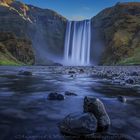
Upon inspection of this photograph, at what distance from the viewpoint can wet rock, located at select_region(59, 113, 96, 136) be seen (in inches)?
417

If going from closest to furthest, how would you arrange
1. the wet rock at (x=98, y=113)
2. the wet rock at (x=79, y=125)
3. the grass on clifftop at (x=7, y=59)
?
the wet rock at (x=79, y=125) → the wet rock at (x=98, y=113) → the grass on clifftop at (x=7, y=59)

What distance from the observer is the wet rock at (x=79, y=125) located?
10586 mm

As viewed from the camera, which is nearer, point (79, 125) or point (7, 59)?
point (79, 125)

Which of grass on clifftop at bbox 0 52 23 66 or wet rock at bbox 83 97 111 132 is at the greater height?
wet rock at bbox 83 97 111 132

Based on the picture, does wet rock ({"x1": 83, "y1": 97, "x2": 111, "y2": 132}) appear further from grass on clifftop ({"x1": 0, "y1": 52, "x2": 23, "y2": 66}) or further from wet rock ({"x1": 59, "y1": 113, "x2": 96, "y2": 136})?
grass on clifftop ({"x1": 0, "y1": 52, "x2": 23, "y2": 66})

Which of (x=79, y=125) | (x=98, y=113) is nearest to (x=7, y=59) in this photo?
(x=98, y=113)

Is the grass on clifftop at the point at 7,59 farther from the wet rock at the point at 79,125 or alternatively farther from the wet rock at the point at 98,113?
the wet rock at the point at 79,125

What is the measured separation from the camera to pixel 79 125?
1071 centimetres

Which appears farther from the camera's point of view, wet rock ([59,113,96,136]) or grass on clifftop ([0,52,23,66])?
grass on clifftop ([0,52,23,66])

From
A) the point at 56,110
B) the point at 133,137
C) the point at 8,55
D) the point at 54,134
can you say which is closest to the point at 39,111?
the point at 56,110

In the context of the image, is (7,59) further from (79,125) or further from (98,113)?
(79,125)

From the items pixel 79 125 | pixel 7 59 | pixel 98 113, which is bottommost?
pixel 7 59

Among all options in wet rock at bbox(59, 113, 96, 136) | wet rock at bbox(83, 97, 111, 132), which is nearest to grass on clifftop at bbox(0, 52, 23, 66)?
wet rock at bbox(83, 97, 111, 132)

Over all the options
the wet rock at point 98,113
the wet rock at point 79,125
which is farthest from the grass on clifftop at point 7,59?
the wet rock at point 79,125
